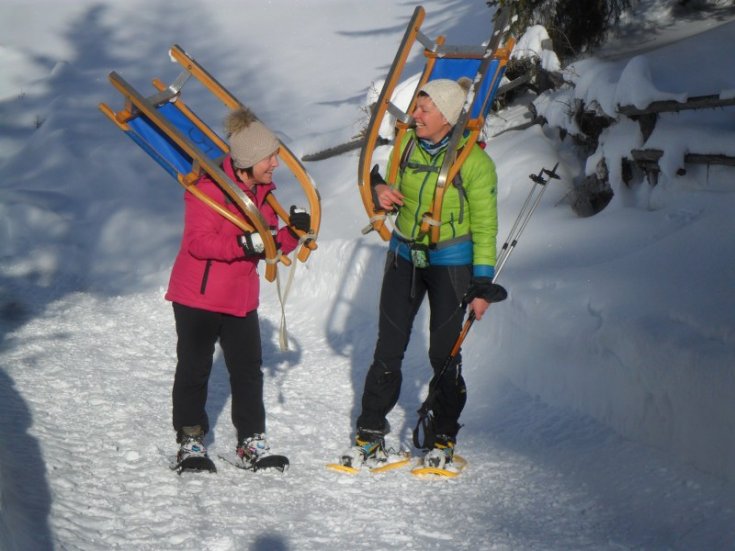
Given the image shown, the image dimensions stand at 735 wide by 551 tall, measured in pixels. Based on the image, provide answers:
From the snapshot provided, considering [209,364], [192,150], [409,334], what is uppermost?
[192,150]

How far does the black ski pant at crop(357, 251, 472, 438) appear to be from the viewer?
521 cm

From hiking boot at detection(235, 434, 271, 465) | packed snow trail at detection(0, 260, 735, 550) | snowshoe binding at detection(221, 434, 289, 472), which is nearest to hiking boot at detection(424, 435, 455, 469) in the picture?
packed snow trail at detection(0, 260, 735, 550)

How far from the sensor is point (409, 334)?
5375 mm

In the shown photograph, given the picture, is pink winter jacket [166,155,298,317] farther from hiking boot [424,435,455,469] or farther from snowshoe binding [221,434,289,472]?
hiking boot [424,435,455,469]

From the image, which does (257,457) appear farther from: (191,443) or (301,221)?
(301,221)

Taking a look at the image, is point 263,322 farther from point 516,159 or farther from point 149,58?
point 149,58

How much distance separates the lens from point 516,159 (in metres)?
10.1

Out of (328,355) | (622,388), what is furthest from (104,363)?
(622,388)

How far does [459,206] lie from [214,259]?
52.2 inches

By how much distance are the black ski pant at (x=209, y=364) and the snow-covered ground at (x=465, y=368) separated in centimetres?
32

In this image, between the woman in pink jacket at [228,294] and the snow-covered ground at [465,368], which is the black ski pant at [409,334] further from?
the woman in pink jacket at [228,294]

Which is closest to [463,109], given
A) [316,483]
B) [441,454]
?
[441,454]

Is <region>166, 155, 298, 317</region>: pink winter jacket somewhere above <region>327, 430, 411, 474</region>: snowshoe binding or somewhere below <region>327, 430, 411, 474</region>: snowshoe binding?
above

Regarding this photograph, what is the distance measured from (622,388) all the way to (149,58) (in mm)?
18380
